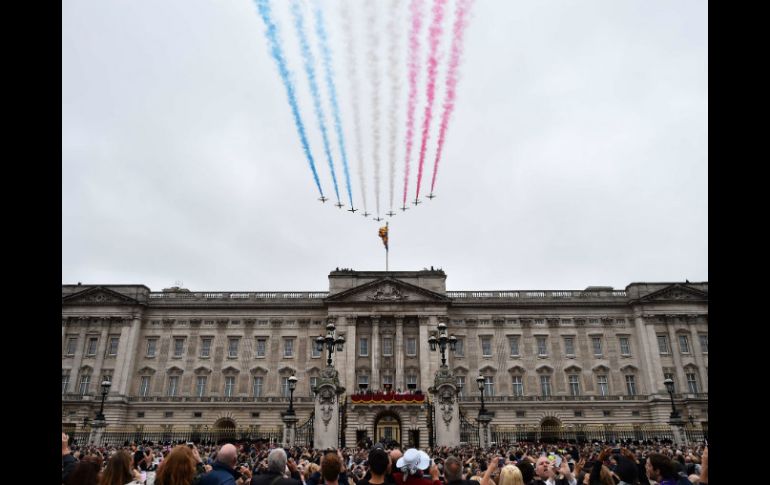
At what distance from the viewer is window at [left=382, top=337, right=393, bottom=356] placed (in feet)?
179

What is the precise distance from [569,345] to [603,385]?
211 inches

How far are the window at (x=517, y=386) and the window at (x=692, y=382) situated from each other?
1759 cm

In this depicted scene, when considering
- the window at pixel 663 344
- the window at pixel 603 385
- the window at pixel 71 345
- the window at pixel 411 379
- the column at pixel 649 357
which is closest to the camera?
the column at pixel 649 357

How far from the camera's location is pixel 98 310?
56719 millimetres

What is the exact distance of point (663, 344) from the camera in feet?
180

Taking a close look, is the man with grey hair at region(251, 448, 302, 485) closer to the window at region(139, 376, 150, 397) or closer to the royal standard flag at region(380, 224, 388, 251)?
the royal standard flag at region(380, 224, 388, 251)

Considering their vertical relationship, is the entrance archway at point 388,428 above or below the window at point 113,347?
below

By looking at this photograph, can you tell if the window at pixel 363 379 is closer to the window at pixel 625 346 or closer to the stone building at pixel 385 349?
the stone building at pixel 385 349

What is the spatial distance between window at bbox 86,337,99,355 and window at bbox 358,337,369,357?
3010 cm

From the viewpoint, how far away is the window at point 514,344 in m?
55.1

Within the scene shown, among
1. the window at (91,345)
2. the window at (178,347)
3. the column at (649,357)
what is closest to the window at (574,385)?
the column at (649,357)
